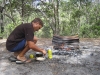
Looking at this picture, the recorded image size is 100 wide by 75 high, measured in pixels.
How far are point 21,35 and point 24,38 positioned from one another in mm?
79

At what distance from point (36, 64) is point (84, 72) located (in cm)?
89

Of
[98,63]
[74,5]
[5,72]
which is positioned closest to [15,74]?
[5,72]

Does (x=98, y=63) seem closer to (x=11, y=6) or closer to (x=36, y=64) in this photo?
(x=36, y=64)

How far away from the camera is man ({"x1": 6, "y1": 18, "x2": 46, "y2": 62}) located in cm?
280

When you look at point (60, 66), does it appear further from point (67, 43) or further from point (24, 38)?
point (67, 43)

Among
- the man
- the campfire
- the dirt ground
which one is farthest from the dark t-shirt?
the campfire

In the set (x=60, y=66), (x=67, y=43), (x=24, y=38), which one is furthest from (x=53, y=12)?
(x=60, y=66)

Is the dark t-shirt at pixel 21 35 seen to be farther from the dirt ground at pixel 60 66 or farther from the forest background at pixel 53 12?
the forest background at pixel 53 12

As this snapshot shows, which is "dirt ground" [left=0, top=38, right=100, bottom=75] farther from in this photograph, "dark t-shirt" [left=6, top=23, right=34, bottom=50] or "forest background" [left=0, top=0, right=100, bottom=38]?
"forest background" [left=0, top=0, right=100, bottom=38]

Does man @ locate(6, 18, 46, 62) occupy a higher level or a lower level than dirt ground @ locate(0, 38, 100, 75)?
higher

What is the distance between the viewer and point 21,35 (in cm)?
296

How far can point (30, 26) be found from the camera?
282cm

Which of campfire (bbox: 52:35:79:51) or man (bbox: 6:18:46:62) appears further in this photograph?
campfire (bbox: 52:35:79:51)

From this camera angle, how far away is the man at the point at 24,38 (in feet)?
9.20
